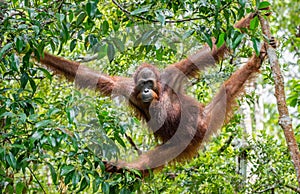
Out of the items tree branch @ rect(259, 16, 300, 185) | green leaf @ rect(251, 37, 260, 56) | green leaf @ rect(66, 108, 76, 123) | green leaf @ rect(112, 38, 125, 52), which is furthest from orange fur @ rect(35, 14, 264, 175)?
green leaf @ rect(66, 108, 76, 123)

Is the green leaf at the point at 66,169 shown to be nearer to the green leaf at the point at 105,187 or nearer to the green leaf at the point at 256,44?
the green leaf at the point at 105,187

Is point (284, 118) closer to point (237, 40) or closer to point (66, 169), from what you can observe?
point (237, 40)

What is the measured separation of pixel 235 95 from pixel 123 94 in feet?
3.98

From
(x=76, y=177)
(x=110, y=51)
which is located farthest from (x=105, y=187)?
(x=110, y=51)

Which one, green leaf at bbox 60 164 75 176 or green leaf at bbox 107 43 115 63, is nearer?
green leaf at bbox 60 164 75 176

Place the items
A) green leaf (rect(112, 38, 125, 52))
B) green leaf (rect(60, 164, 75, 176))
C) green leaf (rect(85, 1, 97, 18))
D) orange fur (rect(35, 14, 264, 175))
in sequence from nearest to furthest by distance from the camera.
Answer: green leaf (rect(85, 1, 97, 18)) < green leaf (rect(60, 164, 75, 176)) < green leaf (rect(112, 38, 125, 52)) < orange fur (rect(35, 14, 264, 175))

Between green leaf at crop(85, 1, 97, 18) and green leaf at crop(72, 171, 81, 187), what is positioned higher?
green leaf at crop(85, 1, 97, 18)

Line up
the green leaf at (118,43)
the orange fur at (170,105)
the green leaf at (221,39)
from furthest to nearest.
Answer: the orange fur at (170,105)
the green leaf at (118,43)
the green leaf at (221,39)

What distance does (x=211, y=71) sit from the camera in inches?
189

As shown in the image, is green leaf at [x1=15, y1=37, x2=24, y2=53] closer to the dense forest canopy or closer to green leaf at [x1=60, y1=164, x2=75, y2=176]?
the dense forest canopy

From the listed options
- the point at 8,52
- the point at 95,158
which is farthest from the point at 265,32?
the point at 8,52

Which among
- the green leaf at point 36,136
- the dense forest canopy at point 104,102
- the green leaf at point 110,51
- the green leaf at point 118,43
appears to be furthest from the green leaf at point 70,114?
the green leaf at point 118,43

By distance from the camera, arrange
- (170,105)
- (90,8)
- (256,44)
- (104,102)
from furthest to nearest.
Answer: (170,105) → (104,102) → (256,44) → (90,8)

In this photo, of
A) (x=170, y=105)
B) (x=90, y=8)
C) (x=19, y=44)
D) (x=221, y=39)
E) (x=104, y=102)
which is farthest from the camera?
(x=170, y=105)
